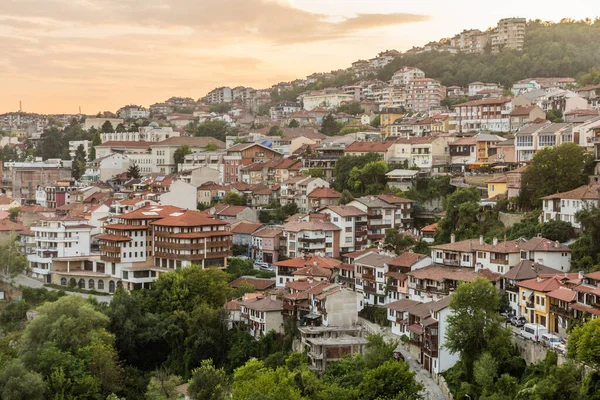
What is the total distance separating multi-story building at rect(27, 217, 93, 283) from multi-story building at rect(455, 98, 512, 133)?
25.4 metres

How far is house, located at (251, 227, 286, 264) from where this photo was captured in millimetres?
41312

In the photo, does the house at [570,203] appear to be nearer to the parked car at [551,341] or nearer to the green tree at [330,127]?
the parked car at [551,341]

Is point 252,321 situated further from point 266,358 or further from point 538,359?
point 538,359

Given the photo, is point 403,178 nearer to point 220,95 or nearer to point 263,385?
point 263,385

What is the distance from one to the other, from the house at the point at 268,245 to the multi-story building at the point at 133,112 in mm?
67265

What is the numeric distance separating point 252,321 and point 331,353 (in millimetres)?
4765

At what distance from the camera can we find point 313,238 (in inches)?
1554

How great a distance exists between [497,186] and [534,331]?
14679 millimetres

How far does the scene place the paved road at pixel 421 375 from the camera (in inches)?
979

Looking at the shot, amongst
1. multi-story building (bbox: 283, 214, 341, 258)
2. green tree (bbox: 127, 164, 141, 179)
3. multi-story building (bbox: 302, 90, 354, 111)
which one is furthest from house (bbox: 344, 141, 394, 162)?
Answer: multi-story building (bbox: 302, 90, 354, 111)

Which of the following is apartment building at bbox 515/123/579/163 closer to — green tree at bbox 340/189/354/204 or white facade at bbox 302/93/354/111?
green tree at bbox 340/189/354/204

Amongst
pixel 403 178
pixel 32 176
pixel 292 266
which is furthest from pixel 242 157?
pixel 292 266

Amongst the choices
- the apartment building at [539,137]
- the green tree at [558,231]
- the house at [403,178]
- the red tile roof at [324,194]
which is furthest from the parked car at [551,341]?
the red tile roof at [324,194]

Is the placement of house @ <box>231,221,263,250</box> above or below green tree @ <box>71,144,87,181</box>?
below
